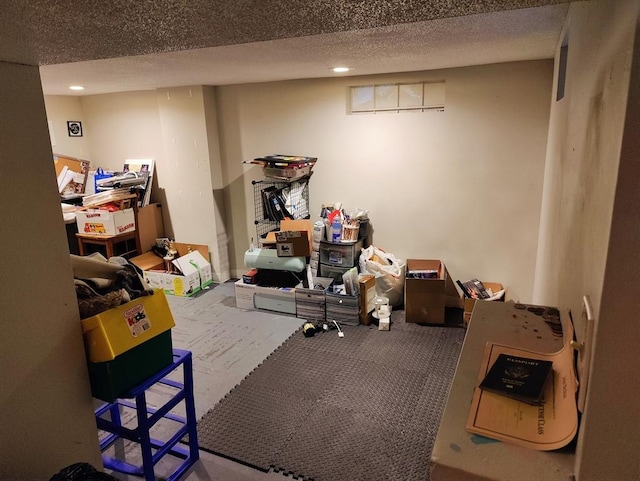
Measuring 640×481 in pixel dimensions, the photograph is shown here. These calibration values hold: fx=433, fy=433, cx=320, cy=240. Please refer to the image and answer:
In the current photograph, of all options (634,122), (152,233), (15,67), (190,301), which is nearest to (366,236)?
(190,301)

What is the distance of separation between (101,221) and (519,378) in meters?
4.13

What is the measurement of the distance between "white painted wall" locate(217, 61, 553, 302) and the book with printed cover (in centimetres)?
261

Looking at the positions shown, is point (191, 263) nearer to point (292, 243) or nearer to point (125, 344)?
point (292, 243)

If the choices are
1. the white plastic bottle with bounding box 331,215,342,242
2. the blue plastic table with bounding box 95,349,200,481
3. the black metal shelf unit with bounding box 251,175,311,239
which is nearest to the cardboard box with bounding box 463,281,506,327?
the white plastic bottle with bounding box 331,215,342,242

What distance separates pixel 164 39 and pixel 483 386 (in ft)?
4.75

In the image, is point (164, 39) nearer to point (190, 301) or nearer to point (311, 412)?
point (311, 412)

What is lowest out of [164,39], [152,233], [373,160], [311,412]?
[311,412]

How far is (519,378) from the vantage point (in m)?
1.13

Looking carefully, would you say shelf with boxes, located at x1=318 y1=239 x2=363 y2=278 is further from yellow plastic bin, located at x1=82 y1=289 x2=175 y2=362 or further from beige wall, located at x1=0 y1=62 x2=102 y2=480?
beige wall, located at x1=0 y1=62 x2=102 y2=480

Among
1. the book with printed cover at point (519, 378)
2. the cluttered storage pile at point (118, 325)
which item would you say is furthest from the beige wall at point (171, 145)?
the book with printed cover at point (519, 378)

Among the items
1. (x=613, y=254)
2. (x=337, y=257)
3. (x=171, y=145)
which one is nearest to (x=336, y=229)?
(x=337, y=257)

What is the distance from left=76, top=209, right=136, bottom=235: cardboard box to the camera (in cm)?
421

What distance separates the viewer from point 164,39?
1.45 metres

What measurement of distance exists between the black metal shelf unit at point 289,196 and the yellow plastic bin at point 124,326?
235 cm
